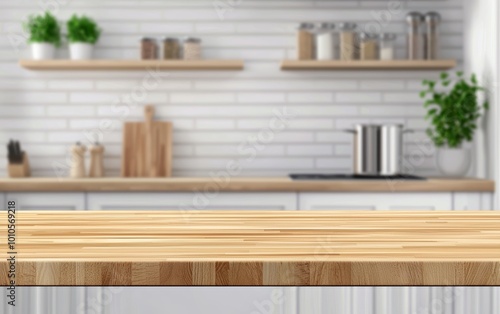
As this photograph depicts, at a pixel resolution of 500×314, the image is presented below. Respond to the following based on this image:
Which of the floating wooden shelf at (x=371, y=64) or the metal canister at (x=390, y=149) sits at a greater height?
the floating wooden shelf at (x=371, y=64)

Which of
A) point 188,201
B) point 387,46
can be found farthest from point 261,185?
point 387,46

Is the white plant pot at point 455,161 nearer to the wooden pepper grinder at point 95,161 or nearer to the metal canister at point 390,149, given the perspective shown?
the metal canister at point 390,149

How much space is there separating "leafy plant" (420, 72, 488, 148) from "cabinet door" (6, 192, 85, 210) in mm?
1972

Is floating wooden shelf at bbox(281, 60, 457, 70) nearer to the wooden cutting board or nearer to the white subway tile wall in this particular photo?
the white subway tile wall

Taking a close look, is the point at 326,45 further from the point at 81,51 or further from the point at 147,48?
the point at 81,51

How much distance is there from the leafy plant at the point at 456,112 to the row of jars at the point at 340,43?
1.17 feet

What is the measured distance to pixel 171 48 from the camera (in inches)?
156

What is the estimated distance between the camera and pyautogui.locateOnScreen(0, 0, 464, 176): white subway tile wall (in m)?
4.05

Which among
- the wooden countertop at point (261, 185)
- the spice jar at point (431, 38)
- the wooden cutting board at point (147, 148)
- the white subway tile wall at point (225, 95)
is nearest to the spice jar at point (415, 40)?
the spice jar at point (431, 38)

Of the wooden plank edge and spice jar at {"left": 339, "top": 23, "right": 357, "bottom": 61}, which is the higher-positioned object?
spice jar at {"left": 339, "top": 23, "right": 357, "bottom": 61}

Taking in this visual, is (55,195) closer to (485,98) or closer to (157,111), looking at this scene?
(157,111)

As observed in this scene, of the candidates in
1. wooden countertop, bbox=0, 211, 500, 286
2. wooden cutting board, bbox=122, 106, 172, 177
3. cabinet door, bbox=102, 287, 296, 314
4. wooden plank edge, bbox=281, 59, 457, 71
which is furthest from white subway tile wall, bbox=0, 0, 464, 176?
cabinet door, bbox=102, 287, 296, 314

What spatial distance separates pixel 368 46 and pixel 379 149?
693 millimetres

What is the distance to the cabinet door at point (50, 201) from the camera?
10.9ft
